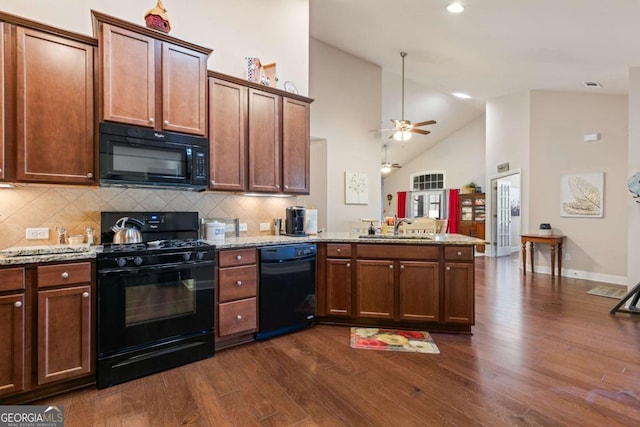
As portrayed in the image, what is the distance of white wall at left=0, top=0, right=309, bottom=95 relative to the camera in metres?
2.54

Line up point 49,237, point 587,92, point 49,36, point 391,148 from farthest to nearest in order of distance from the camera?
1. point 391,148
2. point 587,92
3. point 49,237
4. point 49,36

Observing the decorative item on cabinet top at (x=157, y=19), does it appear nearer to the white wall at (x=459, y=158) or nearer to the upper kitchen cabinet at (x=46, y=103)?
the upper kitchen cabinet at (x=46, y=103)

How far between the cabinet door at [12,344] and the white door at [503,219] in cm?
874

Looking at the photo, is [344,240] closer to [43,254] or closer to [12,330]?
[43,254]

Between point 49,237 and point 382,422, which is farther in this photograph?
point 49,237

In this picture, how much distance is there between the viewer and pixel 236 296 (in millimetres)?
2818

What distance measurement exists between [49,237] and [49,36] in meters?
1.45

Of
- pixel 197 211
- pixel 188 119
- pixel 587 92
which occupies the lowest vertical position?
pixel 197 211

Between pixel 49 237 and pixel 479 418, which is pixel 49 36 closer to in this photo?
pixel 49 237

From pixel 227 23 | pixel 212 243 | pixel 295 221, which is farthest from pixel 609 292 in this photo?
pixel 227 23

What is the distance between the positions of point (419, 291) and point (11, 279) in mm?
3122

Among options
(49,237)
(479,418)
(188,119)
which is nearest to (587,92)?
(479,418)

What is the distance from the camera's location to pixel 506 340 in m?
2.98

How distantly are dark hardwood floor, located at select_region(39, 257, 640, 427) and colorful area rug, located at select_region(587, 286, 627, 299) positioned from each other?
1.53m
